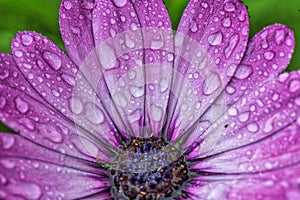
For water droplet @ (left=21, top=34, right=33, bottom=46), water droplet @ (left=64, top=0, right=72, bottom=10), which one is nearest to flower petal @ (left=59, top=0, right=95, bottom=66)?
water droplet @ (left=64, top=0, right=72, bottom=10)


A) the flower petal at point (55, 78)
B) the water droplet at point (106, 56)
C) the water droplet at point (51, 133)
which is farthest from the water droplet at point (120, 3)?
the water droplet at point (51, 133)

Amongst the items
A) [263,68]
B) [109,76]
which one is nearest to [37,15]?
[109,76]

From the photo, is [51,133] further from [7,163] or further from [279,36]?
[279,36]

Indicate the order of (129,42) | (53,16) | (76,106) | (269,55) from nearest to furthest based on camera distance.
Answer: (269,55) < (76,106) < (129,42) < (53,16)

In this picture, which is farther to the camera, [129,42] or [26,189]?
[129,42]

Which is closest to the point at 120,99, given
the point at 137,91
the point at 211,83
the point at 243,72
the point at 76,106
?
the point at 137,91

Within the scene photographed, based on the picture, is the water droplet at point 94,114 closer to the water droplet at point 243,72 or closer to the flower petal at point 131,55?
the flower petal at point 131,55

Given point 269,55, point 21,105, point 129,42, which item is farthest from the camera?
point 129,42
